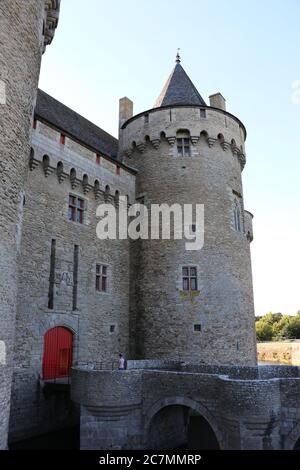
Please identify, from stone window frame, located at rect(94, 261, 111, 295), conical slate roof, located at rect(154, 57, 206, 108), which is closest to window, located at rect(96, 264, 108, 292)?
stone window frame, located at rect(94, 261, 111, 295)

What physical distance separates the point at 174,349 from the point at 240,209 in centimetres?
735

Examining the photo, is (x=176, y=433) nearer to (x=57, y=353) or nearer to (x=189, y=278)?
(x=57, y=353)

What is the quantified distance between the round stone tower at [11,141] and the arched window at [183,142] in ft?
29.5

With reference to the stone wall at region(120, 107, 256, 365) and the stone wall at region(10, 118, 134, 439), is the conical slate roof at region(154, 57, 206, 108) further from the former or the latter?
the stone wall at region(10, 118, 134, 439)

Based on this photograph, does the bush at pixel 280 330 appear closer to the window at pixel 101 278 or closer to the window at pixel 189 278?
the window at pixel 189 278

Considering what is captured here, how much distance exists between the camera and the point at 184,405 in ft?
35.0

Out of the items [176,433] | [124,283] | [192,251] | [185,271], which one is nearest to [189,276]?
[185,271]

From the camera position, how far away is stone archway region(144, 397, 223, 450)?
400 inches

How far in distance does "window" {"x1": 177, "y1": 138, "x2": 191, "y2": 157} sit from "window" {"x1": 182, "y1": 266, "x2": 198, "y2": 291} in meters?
5.23

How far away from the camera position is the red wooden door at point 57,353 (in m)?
13.0

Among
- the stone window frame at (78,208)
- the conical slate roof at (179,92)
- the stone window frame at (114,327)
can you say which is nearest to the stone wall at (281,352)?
the stone window frame at (114,327)

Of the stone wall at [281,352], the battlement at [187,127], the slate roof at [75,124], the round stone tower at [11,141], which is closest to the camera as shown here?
the round stone tower at [11,141]

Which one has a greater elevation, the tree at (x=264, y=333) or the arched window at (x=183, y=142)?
the arched window at (x=183, y=142)
